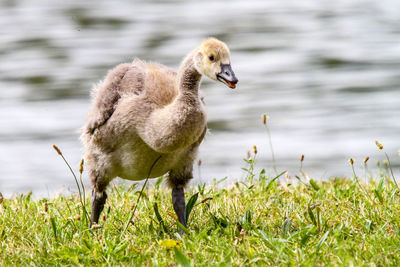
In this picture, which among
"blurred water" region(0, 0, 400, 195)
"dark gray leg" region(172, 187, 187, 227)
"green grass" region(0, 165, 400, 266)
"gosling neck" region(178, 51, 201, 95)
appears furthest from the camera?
"blurred water" region(0, 0, 400, 195)

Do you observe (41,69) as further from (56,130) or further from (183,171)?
(183,171)

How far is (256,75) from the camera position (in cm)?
1370

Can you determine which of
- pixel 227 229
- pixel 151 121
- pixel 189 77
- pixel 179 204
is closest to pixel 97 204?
pixel 179 204

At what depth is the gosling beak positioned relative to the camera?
476 centimetres

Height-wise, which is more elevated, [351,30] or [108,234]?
[108,234]

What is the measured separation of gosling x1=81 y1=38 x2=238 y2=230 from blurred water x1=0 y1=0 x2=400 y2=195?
215cm

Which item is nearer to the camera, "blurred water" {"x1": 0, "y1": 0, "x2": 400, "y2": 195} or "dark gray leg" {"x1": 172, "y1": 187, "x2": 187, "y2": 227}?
"dark gray leg" {"x1": 172, "y1": 187, "x2": 187, "y2": 227}

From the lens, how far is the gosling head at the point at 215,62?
15.9 feet

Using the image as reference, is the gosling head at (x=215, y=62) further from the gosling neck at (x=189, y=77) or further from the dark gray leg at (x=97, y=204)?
the dark gray leg at (x=97, y=204)

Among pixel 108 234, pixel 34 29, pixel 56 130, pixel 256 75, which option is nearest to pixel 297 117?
pixel 256 75

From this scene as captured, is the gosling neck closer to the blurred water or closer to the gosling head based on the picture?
the gosling head

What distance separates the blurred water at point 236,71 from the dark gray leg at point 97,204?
206 cm

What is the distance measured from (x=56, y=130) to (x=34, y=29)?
28.8 feet

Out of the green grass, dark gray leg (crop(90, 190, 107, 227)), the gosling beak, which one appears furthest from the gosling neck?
dark gray leg (crop(90, 190, 107, 227))
